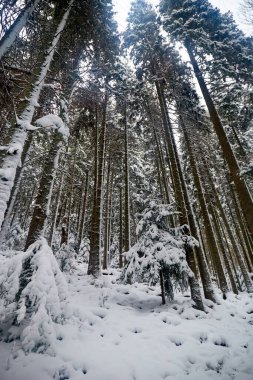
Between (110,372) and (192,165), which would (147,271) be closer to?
(110,372)

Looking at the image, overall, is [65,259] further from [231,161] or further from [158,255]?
[231,161]

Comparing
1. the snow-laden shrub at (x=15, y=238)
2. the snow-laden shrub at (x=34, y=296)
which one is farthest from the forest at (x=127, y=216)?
the snow-laden shrub at (x=15, y=238)

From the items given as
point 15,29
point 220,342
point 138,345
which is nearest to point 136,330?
point 138,345

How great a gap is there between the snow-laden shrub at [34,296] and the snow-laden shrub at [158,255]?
3602 mm

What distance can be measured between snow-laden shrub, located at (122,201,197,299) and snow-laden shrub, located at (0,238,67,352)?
3602 millimetres

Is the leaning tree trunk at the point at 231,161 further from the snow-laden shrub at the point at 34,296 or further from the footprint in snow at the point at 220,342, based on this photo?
the snow-laden shrub at the point at 34,296

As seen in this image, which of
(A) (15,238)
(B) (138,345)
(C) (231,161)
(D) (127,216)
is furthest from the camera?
(A) (15,238)

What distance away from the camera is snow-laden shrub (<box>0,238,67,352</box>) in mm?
3834

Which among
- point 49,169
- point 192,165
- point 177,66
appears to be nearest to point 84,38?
point 49,169

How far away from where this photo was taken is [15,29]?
4.85 metres

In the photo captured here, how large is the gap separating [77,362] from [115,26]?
37.7 feet

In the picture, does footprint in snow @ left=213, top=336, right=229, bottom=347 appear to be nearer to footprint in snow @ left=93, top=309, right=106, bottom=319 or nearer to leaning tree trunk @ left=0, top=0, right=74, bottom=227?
footprint in snow @ left=93, top=309, right=106, bottom=319

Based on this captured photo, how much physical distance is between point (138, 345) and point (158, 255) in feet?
9.45

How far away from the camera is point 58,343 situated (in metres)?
4.57
